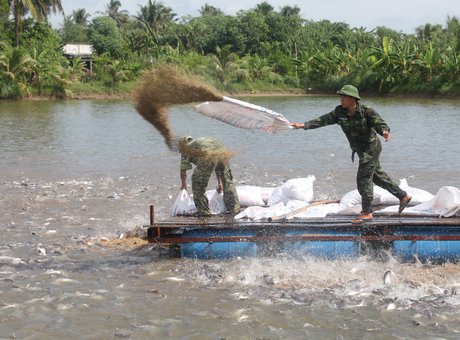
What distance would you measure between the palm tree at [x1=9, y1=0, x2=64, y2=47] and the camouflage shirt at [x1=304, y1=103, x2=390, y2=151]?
148 ft

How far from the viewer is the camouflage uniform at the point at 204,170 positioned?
9.64m

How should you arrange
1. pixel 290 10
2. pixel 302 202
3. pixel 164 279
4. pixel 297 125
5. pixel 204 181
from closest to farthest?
pixel 164 279
pixel 297 125
pixel 204 181
pixel 302 202
pixel 290 10

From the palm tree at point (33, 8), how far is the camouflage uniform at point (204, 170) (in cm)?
4405

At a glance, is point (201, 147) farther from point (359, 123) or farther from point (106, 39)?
point (106, 39)

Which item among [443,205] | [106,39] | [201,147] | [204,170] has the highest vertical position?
[106,39]

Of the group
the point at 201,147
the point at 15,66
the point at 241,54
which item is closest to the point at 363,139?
the point at 201,147

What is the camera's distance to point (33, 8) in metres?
50.7

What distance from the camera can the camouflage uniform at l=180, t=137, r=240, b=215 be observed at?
9.64 meters

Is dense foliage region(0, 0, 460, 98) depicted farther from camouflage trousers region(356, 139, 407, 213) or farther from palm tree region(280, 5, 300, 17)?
camouflage trousers region(356, 139, 407, 213)

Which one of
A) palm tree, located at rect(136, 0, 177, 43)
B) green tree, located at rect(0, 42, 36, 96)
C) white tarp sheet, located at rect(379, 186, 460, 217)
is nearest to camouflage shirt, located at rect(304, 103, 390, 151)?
white tarp sheet, located at rect(379, 186, 460, 217)

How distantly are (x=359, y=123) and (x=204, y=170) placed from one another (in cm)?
220

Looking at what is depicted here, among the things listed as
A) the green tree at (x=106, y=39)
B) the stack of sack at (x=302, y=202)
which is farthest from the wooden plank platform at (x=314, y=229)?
the green tree at (x=106, y=39)

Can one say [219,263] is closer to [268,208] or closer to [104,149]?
[268,208]

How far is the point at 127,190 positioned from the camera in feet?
50.3
